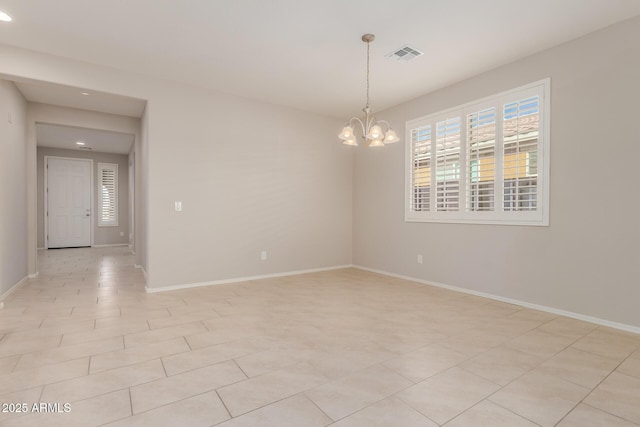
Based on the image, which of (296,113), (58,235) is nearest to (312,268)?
(296,113)

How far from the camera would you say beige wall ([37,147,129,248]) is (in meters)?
A: 8.45

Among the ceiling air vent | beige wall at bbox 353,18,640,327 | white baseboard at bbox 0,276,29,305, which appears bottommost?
white baseboard at bbox 0,276,29,305

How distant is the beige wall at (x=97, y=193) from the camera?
8.45 meters

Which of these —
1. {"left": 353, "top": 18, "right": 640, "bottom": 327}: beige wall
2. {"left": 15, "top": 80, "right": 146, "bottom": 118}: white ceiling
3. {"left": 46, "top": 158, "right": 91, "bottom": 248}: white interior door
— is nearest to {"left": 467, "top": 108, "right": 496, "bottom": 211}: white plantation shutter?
{"left": 353, "top": 18, "right": 640, "bottom": 327}: beige wall

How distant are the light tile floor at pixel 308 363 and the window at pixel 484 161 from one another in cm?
118

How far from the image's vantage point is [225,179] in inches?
189

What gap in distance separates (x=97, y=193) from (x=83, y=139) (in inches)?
88.2

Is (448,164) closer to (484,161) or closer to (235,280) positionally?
(484,161)

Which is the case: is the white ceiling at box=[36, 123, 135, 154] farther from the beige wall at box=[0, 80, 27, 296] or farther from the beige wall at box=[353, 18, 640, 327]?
the beige wall at box=[353, 18, 640, 327]

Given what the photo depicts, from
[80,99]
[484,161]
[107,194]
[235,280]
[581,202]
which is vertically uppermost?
[80,99]

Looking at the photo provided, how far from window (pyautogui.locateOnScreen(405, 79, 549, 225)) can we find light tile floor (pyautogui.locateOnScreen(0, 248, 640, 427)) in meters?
1.18

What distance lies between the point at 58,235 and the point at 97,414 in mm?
9353

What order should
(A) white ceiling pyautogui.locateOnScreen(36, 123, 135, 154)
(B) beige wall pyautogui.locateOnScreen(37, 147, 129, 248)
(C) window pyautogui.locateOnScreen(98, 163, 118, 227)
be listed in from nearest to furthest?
(A) white ceiling pyautogui.locateOnScreen(36, 123, 135, 154) → (B) beige wall pyautogui.locateOnScreen(37, 147, 129, 248) → (C) window pyautogui.locateOnScreen(98, 163, 118, 227)

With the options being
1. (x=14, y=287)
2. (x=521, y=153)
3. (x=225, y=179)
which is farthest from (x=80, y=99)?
(x=521, y=153)
